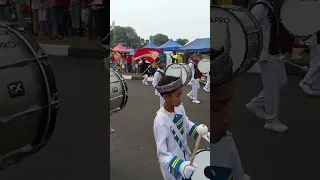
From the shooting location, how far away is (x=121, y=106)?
4.56 feet

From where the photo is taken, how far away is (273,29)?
0.95m

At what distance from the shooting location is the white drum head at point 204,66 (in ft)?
3.61

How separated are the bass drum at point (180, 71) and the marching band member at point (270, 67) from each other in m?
0.31

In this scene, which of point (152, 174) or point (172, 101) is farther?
point (152, 174)

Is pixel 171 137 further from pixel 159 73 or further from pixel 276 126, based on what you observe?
pixel 276 126

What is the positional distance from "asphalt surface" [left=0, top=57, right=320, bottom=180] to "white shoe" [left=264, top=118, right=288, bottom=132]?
1 cm

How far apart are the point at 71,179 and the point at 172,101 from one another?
18.4 inches

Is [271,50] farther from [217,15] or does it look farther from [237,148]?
[237,148]

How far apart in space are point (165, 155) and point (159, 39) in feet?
1.24

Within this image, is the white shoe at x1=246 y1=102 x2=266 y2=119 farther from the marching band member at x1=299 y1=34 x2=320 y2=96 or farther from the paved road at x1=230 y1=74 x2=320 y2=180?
the marching band member at x1=299 y1=34 x2=320 y2=96

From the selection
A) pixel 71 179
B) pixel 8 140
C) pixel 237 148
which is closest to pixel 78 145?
pixel 71 179

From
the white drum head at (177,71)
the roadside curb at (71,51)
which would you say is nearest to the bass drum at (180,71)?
the white drum head at (177,71)

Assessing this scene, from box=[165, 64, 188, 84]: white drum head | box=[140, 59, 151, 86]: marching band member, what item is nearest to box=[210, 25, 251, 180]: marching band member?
box=[165, 64, 188, 84]: white drum head

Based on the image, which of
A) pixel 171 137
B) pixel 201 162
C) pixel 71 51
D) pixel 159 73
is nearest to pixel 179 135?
pixel 171 137
